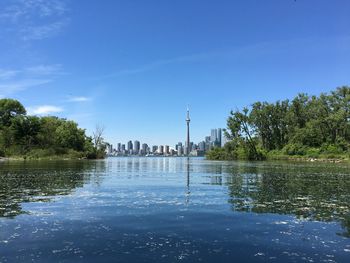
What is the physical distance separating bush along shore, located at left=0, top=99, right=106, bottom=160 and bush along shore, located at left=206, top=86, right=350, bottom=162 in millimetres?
57877

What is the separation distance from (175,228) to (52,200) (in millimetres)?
10673

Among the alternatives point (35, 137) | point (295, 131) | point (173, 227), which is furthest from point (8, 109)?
point (173, 227)

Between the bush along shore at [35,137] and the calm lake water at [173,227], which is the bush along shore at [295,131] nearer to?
the bush along shore at [35,137]

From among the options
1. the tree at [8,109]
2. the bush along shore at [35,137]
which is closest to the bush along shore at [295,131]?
the bush along shore at [35,137]

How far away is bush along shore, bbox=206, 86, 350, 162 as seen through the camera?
116m

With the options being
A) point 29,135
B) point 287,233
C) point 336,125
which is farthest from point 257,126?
point 287,233

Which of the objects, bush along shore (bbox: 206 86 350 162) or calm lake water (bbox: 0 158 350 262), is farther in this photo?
bush along shore (bbox: 206 86 350 162)

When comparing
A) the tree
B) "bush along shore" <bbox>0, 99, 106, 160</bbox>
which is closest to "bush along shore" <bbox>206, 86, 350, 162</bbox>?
"bush along shore" <bbox>0, 99, 106, 160</bbox>

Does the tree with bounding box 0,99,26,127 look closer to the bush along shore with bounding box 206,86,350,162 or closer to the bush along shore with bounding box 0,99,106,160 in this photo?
the bush along shore with bounding box 0,99,106,160

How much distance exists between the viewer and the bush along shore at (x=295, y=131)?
116 m

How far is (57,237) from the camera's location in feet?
44.3

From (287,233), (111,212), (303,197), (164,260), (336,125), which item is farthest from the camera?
(336,125)

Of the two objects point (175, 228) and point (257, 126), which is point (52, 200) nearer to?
point (175, 228)

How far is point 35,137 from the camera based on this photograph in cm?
12850
